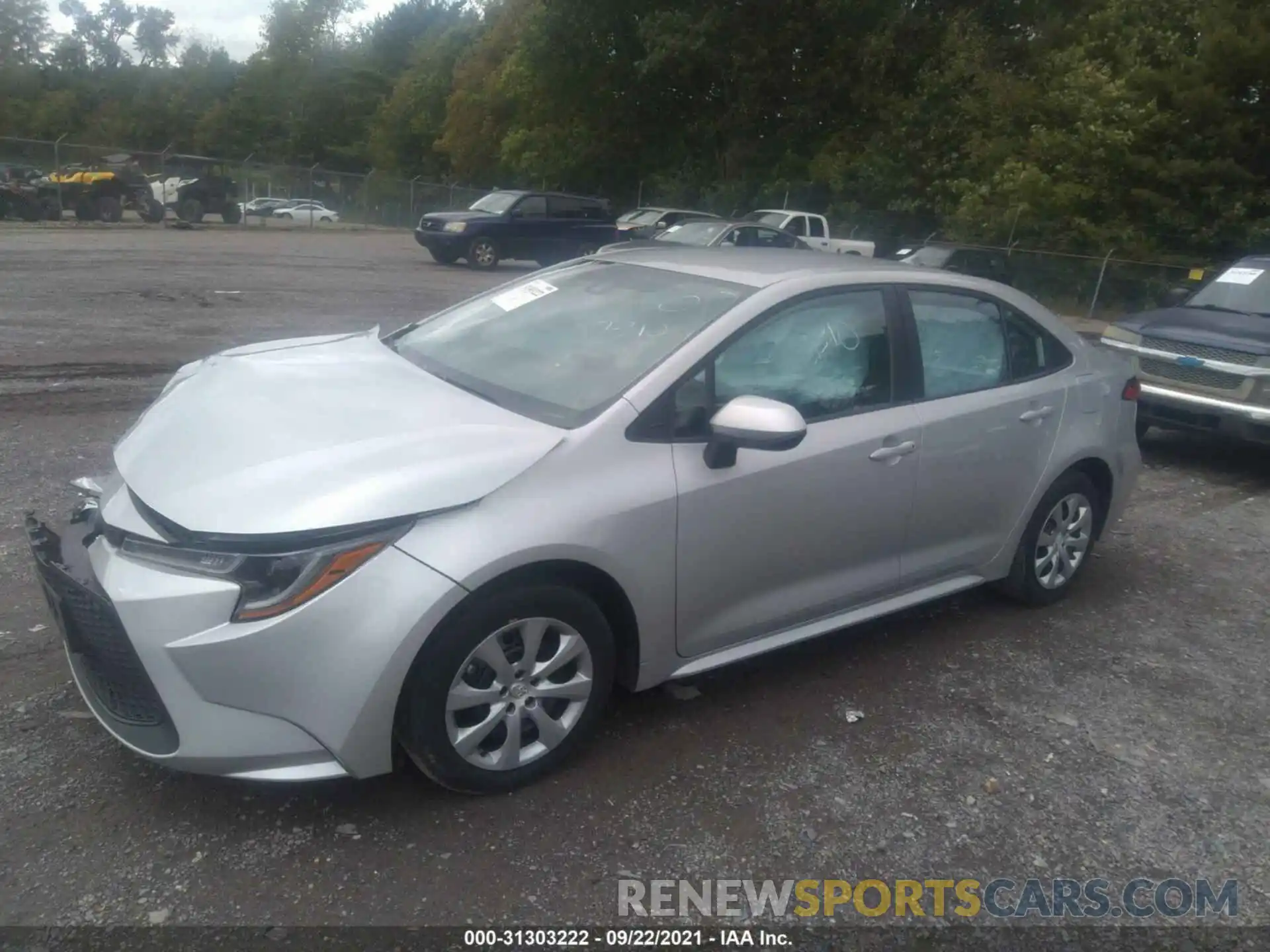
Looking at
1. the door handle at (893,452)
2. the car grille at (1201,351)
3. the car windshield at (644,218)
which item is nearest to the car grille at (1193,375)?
the car grille at (1201,351)

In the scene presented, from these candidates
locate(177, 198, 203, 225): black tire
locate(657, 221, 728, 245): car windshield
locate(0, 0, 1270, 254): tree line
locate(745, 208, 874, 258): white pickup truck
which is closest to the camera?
locate(657, 221, 728, 245): car windshield

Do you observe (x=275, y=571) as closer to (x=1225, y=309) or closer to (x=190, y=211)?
(x=1225, y=309)

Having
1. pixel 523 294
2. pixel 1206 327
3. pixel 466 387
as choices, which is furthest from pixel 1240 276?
pixel 466 387

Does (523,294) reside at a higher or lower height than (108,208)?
higher

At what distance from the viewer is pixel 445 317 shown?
15.0 ft

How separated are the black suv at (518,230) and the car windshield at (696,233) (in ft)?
8.58

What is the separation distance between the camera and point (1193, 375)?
25.8 ft

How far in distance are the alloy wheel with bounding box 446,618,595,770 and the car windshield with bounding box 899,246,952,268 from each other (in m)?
16.2

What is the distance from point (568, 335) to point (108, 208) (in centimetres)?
2737

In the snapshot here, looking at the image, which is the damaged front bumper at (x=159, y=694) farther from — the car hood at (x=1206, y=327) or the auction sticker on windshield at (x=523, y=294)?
the car hood at (x=1206, y=327)

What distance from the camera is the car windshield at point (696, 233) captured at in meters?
19.3

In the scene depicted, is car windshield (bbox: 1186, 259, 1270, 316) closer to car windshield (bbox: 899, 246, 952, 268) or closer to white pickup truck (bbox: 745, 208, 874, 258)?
car windshield (bbox: 899, 246, 952, 268)

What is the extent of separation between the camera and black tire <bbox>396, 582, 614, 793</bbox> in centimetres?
300

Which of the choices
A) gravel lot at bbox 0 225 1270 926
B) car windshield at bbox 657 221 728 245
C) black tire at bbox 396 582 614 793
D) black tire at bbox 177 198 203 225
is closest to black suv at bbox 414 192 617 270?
car windshield at bbox 657 221 728 245
